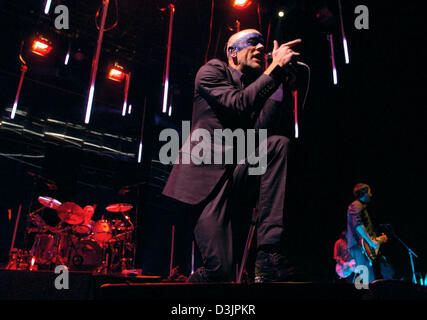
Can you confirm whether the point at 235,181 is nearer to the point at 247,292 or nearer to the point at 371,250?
the point at 247,292

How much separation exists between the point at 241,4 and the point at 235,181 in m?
3.96

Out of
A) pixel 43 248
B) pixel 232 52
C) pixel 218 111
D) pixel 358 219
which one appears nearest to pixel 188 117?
pixel 43 248

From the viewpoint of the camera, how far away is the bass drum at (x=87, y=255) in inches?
222

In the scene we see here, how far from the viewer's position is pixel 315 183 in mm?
6434

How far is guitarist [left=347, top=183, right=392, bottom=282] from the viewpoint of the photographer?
4703mm

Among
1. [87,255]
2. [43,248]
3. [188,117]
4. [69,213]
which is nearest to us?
[69,213]

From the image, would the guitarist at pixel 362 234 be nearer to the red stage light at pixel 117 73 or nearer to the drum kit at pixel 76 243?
the drum kit at pixel 76 243

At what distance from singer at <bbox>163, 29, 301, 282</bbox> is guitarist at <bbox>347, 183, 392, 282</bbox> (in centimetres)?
361

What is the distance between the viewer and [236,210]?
173cm

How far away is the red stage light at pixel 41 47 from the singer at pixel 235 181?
18.0 feet

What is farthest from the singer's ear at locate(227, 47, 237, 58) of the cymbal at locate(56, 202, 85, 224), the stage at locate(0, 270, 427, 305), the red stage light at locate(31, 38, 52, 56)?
the red stage light at locate(31, 38, 52, 56)

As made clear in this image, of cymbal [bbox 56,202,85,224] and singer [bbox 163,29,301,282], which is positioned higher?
cymbal [bbox 56,202,85,224]

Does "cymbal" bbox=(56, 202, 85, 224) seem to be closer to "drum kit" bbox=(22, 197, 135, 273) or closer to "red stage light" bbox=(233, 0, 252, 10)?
"drum kit" bbox=(22, 197, 135, 273)

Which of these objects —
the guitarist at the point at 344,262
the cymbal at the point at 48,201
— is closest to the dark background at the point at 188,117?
Result: the guitarist at the point at 344,262
